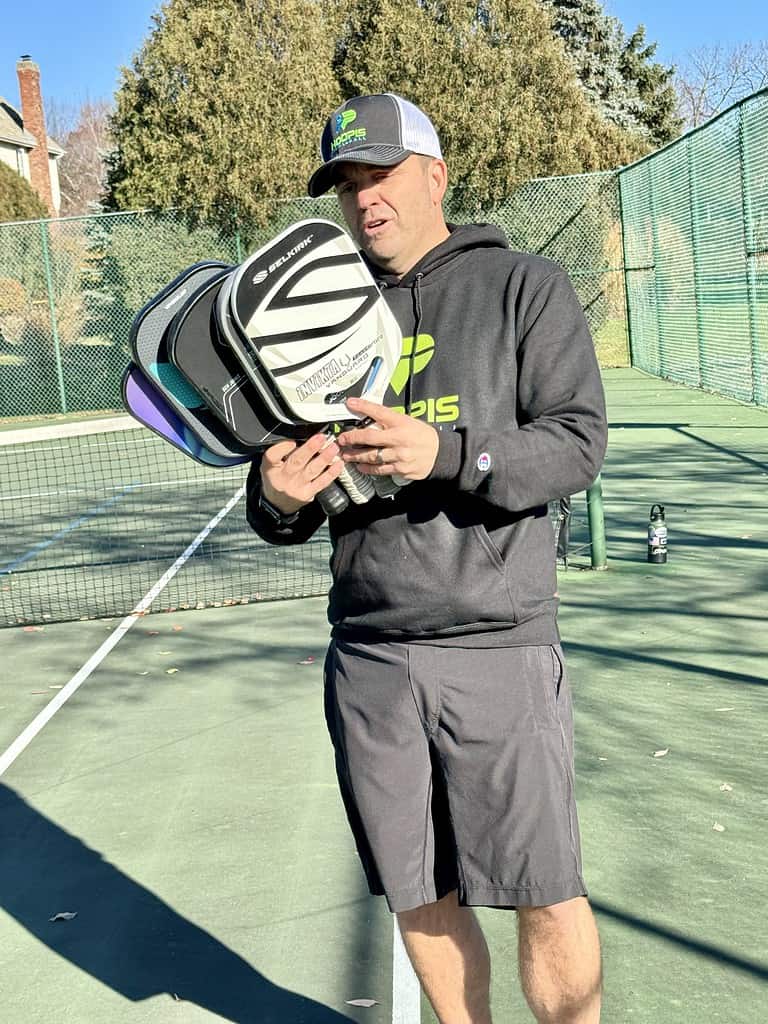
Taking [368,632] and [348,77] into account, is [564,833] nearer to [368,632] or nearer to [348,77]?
[368,632]

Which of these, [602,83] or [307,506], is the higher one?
[602,83]

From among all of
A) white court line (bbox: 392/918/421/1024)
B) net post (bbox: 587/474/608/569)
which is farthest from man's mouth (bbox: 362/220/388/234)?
net post (bbox: 587/474/608/569)

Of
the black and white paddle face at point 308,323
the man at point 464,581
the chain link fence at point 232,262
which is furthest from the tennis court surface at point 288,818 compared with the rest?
the chain link fence at point 232,262

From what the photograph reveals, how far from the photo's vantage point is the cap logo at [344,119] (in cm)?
254

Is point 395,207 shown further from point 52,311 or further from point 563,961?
point 52,311

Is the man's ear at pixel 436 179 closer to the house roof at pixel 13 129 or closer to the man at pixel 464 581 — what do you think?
the man at pixel 464 581

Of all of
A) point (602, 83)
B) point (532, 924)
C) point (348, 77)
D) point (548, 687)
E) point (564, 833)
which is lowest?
point (532, 924)

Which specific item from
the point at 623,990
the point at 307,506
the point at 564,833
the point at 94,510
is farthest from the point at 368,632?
the point at 94,510

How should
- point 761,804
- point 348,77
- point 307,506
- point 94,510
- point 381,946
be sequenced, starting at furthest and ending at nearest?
point 348,77, point 94,510, point 761,804, point 381,946, point 307,506

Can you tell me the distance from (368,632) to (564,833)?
20.5 inches

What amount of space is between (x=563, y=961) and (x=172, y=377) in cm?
127

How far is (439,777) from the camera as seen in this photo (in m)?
2.50

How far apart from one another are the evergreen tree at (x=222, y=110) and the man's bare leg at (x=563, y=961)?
2173 centimetres

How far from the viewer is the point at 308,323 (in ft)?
7.33
